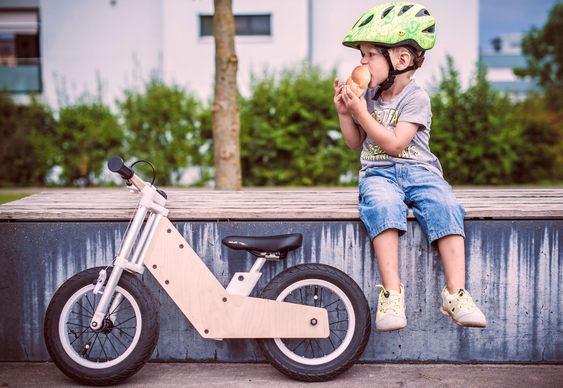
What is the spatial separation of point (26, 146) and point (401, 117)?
37.4 feet

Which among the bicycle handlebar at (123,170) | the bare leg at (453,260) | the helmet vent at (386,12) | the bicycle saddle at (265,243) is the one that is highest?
the helmet vent at (386,12)

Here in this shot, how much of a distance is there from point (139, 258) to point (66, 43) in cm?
1769

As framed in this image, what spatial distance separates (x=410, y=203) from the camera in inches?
148

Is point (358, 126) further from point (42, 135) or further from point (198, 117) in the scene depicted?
point (42, 135)

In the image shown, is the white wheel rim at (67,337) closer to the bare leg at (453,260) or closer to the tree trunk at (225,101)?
the bare leg at (453,260)

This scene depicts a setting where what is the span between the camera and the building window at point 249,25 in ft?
59.3

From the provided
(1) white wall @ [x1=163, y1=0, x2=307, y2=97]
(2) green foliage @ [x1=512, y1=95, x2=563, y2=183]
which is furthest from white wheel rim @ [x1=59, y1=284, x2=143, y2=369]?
(1) white wall @ [x1=163, y1=0, x2=307, y2=97]

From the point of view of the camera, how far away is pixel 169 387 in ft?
11.6

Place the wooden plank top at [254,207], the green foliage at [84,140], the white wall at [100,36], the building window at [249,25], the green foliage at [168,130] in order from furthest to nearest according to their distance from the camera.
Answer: the white wall at [100,36], the building window at [249,25], the green foliage at [84,140], the green foliage at [168,130], the wooden plank top at [254,207]

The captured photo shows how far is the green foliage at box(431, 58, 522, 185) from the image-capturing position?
1236 cm

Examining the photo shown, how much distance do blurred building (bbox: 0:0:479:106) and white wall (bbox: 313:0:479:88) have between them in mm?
26

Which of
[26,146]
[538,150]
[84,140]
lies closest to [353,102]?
[84,140]

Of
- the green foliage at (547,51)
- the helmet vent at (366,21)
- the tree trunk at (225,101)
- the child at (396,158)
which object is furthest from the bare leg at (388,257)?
the green foliage at (547,51)

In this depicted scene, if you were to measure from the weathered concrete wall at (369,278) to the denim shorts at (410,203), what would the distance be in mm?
180
